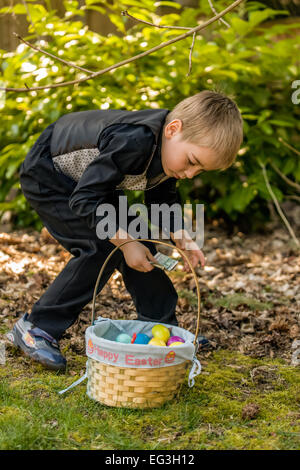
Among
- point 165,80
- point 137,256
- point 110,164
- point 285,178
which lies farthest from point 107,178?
point 285,178

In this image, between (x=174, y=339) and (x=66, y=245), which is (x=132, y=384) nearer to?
(x=174, y=339)

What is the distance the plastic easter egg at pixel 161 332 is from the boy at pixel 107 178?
0.27 m

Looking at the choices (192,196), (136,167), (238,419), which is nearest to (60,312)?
(136,167)

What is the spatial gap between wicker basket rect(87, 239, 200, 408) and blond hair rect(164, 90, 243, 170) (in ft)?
2.52

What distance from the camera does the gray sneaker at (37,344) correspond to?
240 cm

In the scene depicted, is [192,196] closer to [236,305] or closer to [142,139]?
[236,305]

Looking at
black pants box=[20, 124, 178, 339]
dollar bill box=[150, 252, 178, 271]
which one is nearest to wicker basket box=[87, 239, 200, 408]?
dollar bill box=[150, 252, 178, 271]

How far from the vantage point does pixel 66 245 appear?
2.60 m

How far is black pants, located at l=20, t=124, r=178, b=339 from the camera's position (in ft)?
8.15

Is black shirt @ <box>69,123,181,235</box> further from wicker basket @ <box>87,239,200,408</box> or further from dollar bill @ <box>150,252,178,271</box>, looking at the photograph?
wicker basket @ <box>87,239,200,408</box>

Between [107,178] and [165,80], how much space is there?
2.44 meters

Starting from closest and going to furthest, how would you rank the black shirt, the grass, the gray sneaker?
1. the grass
2. the black shirt
3. the gray sneaker

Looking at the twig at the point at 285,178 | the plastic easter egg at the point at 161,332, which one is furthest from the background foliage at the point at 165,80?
the plastic easter egg at the point at 161,332
